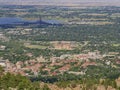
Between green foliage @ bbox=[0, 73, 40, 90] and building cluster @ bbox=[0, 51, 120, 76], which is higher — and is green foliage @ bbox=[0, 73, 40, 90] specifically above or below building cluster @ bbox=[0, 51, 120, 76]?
above

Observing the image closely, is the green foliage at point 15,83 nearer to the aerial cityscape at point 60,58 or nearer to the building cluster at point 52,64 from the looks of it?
the aerial cityscape at point 60,58

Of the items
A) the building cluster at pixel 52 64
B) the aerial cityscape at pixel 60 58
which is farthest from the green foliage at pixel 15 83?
the building cluster at pixel 52 64

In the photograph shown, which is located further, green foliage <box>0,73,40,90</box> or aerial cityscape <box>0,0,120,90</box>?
aerial cityscape <box>0,0,120,90</box>

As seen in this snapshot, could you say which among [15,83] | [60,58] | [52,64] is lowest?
[60,58]

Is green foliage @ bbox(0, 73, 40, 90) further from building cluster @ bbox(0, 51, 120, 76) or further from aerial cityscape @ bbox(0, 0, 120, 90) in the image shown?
building cluster @ bbox(0, 51, 120, 76)

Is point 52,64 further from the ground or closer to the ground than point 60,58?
further from the ground

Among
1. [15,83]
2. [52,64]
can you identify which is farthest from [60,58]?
[15,83]

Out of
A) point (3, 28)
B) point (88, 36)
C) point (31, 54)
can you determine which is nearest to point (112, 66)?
point (31, 54)

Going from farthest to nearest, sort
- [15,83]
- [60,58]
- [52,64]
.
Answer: [60,58] → [52,64] → [15,83]

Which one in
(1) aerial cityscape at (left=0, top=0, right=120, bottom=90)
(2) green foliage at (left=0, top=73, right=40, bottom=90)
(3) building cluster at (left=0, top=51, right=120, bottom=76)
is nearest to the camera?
(2) green foliage at (left=0, top=73, right=40, bottom=90)

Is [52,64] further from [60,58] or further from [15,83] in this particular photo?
[15,83]

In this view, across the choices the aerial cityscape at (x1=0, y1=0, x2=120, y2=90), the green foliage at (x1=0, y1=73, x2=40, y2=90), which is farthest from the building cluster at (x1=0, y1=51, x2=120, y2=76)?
the green foliage at (x1=0, y1=73, x2=40, y2=90)
